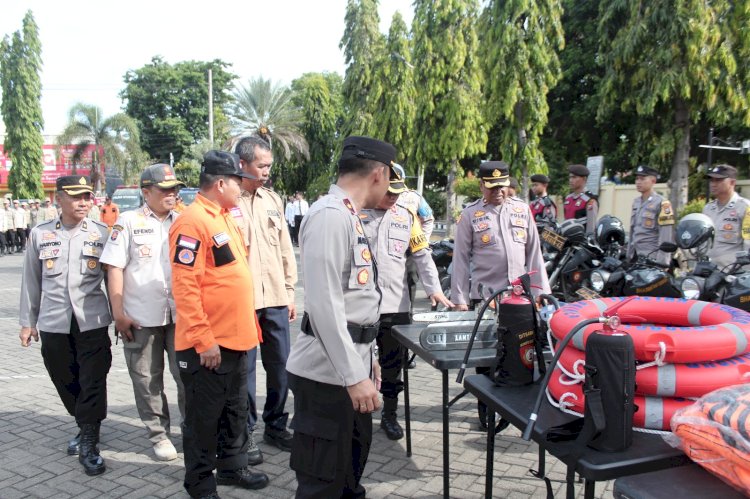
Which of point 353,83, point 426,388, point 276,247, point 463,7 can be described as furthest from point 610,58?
point 276,247

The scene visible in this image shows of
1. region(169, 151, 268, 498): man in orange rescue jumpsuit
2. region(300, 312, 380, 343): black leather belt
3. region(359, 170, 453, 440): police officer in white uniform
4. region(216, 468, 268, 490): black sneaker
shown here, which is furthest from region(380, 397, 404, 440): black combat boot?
region(300, 312, 380, 343): black leather belt

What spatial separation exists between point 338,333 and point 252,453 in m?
2.02

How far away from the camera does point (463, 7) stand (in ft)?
58.2

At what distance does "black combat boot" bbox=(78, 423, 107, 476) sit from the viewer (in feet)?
12.2

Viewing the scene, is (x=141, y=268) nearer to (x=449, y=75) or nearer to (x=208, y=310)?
(x=208, y=310)

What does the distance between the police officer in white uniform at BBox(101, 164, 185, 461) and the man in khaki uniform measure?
529 mm

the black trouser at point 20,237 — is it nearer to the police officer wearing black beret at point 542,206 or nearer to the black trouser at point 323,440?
the police officer wearing black beret at point 542,206

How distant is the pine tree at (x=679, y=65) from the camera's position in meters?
13.2

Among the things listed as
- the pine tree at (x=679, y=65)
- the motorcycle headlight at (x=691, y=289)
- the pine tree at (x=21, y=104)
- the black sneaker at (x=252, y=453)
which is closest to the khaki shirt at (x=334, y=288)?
the black sneaker at (x=252, y=453)

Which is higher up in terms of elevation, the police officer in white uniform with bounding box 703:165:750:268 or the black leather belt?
the police officer in white uniform with bounding box 703:165:750:268

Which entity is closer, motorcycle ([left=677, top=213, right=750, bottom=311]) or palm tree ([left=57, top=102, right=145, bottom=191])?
motorcycle ([left=677, top=213, right=750, bottom=311])

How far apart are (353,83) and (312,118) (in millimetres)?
11944

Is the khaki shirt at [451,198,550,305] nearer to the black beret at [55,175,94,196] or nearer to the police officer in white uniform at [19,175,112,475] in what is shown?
the police officer in white uniform at [19,175,112,475]

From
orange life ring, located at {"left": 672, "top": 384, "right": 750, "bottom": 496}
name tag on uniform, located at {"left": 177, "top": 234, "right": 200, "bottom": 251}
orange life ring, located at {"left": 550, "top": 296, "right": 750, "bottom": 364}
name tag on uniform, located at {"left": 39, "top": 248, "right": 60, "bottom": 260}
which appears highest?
name tag on uniform, located at {"left": 177, "top": 234, "right": 200, "bottom": 251}
